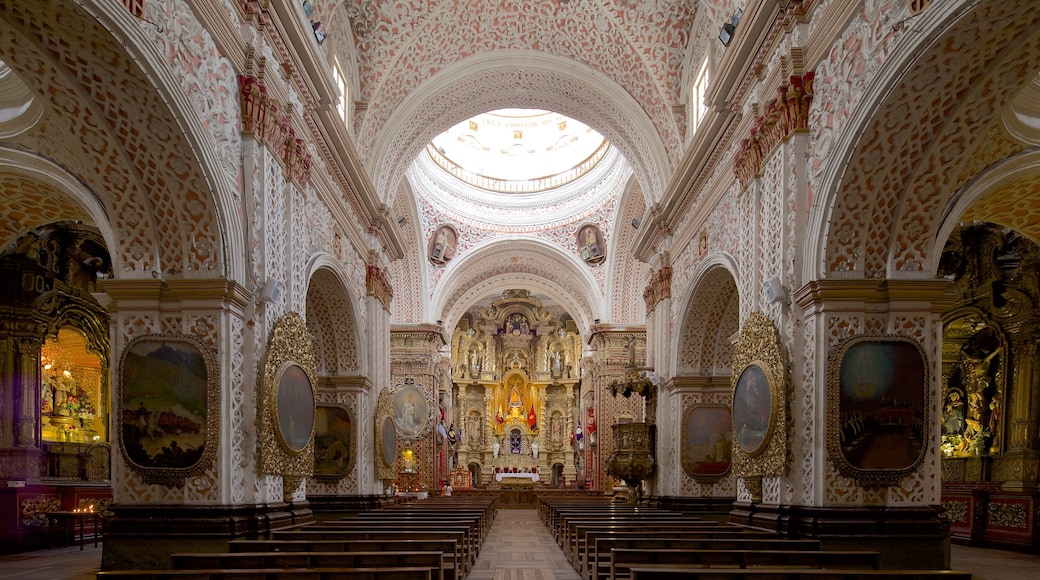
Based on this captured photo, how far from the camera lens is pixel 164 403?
25.4 feet

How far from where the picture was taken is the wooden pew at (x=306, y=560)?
615cm

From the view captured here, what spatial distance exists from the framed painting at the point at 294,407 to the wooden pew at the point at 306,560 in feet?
8.92

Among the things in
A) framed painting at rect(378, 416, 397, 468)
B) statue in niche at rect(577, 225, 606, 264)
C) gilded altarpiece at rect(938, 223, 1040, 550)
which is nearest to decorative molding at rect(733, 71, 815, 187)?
gilded altarpiece at rect(938, 223, 1040, 550)

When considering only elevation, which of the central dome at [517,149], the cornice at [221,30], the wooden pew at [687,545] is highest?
the central dome at [517,149]

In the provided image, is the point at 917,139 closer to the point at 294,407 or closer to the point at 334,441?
the point at 294,407

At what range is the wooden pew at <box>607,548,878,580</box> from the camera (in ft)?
21.1

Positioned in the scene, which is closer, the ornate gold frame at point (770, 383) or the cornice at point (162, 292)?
the cornice at point (162, 292)

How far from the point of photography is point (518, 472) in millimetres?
38750

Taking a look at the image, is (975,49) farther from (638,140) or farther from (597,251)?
(597,251)

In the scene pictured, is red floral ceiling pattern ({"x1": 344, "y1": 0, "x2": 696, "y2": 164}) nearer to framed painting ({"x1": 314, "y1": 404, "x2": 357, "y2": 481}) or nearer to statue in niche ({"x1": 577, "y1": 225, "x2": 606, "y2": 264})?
framed painting ({"x1": 314, "y1": 404, "x2": 357, "y2": 481})

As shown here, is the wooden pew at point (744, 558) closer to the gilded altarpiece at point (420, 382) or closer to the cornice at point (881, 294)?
the cornice at point (881, 294)

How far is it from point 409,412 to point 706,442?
12058mm

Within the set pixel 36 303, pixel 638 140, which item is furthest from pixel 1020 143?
pixel 36 303

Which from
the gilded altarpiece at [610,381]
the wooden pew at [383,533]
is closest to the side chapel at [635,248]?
the wooden pew at [383,533]
